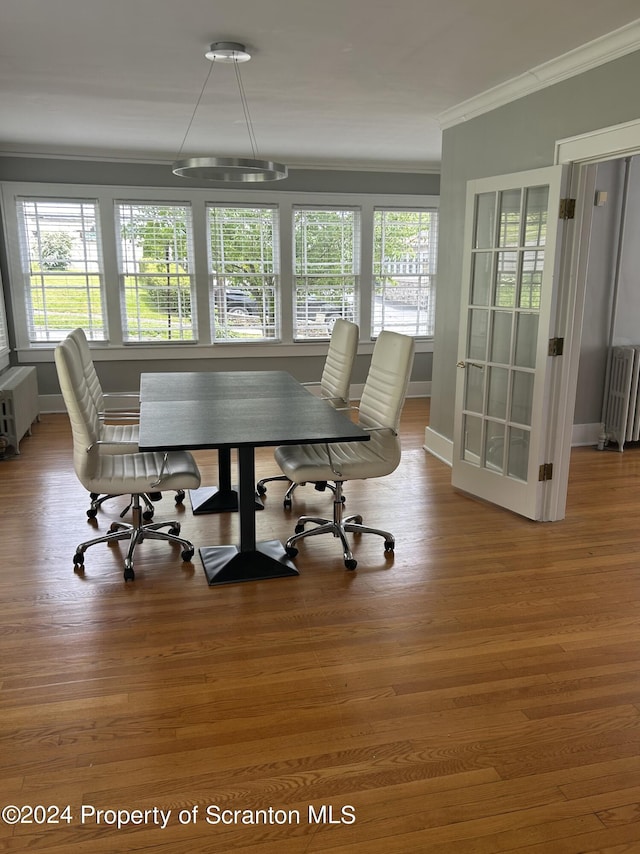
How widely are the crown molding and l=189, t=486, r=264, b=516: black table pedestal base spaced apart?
303cm

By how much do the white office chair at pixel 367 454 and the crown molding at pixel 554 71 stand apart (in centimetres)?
167

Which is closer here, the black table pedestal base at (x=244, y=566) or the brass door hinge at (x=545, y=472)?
the black table pedestal base at (x=244, y=566)

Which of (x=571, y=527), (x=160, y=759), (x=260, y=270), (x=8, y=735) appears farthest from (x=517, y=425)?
(x=260, y=270)

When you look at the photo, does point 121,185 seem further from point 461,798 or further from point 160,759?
point 461,798

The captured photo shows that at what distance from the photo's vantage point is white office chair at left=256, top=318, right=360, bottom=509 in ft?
14.9

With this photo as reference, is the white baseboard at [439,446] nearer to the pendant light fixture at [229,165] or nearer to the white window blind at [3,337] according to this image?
the pendant light fixture at [229,165]

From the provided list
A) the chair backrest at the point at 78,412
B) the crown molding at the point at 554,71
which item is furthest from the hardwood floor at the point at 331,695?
the crown molding at the point at 554,71

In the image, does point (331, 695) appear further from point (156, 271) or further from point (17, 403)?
point (156, 271)

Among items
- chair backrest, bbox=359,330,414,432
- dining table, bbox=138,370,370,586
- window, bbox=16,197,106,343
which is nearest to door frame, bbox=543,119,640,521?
chair backrest, bbox=359,330,414,432

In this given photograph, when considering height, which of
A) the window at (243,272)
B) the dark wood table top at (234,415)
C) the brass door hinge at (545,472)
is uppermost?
the window at (243,272)

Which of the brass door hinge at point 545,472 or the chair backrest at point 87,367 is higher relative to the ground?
the chair backrest at point 87,367

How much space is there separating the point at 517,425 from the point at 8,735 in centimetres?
318

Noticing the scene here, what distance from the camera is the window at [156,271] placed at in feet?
23.4

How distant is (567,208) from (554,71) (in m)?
0.76
